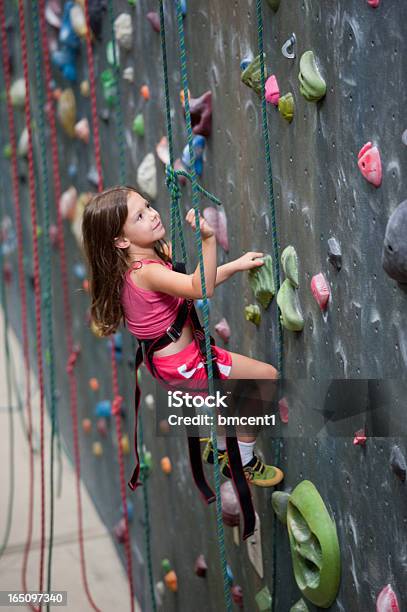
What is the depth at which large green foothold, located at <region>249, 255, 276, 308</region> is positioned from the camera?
7.22ft

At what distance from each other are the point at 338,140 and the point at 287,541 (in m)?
0.96

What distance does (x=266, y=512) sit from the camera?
7.98ft

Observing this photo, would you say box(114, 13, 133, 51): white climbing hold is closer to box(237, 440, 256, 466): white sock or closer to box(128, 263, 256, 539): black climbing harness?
box(128, 263, 256, 539): black climbing harness

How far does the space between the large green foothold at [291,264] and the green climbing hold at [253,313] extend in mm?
239

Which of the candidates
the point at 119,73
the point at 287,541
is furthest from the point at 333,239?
the point at 119,73

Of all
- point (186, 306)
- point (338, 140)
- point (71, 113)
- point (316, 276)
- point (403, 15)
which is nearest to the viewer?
point (403, 15)

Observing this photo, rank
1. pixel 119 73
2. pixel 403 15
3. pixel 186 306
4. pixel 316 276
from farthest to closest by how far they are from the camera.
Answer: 1. pixel 119 73
2. pixel 186 306
3. pixel 316 276
4. pixel 403 15

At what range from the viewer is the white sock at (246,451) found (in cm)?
222

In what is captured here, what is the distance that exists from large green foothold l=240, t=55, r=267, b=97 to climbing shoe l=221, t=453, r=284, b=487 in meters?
0.78

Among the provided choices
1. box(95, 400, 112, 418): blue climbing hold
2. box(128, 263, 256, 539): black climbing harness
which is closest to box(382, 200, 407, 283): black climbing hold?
box(128, 263, 256, 539): black climbing harness

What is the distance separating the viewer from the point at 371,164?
1726 mm

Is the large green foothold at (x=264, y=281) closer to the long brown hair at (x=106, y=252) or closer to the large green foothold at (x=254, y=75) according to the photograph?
the long brown hair at (x=106, y=252)

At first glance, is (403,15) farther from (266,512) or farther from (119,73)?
(119,73)

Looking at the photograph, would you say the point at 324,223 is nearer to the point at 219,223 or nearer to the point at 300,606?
the point at 219,223
